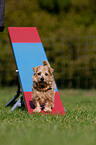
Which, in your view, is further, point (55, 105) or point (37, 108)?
point (55, 105)

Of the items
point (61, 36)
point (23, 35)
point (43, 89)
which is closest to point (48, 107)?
point (43, 89)

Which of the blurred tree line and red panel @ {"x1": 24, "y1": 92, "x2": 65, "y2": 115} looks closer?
red panel @ {"x1": 24, "y1": 92, "x2": 65, "y2": 115}

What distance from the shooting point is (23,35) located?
5.05 m

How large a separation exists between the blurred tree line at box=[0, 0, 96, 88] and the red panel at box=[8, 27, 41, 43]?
Result: 15.9ft

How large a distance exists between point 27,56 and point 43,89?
1.14 meters


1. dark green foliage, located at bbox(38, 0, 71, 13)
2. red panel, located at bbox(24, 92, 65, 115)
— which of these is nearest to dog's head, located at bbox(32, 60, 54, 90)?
red panel, located at bbox(24, 92, 65, 115)

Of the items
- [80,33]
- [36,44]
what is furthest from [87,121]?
[80,33]

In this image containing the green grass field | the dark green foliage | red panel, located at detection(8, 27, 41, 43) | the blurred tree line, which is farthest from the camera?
the dark green foliage

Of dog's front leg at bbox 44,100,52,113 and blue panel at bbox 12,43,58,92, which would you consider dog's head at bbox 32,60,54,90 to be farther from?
blue panel at bbox 12,43,58,92

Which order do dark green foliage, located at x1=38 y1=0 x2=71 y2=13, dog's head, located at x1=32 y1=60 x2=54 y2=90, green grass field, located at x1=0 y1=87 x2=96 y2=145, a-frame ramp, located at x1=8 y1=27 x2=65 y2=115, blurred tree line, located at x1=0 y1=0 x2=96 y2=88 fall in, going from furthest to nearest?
dark green foliage, located at x1=38 y1=0 x2=71 y2=13, blurred tree line, located at x1=0 y1=0 x2=96 y2=88, a-frame ramp, located at x1=8 y1=27 x2=65 y2=115, dog's head, located at x1=32 y1=60 x2=54 y2=90, green grass field, located at x1=0 y1=87 x2=96 y2=145

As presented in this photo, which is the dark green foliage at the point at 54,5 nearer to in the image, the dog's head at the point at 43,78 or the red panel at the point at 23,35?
the red panel at the point at 23,35

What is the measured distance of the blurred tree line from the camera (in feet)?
33.3

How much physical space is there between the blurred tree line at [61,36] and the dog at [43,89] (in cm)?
620

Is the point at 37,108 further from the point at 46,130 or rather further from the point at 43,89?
the point at 46,130
